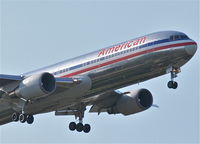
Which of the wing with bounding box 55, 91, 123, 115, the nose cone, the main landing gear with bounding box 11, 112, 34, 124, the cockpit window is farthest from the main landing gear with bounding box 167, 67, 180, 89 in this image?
the main landing gear with bounding box 11, 112, 34, 124

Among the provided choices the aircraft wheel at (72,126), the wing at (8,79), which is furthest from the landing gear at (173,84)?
the aircraft wheel at (72,126)

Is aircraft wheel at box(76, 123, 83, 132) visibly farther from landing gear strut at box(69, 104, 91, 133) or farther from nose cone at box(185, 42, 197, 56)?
nose cone at box(185, 42, 197, 56)

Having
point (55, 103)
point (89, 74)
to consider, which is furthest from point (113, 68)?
point (55, 103)

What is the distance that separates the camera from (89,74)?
208 feet

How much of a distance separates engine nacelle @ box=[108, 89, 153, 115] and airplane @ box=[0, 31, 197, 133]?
15.5 ft

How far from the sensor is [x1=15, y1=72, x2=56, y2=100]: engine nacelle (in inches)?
2450

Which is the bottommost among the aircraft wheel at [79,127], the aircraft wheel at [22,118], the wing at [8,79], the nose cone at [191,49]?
the aircraft wheel at [22,118]

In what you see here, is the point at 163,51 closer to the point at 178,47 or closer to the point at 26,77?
the point at 178,47

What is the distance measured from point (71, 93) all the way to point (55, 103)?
206 cm

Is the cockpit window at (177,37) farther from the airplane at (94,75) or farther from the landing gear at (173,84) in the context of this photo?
the landing gear at (173,84)

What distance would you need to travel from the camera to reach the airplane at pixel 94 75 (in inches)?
2422

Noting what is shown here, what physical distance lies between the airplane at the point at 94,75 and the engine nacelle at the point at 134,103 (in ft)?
15.5

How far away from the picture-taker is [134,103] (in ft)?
Result: 234

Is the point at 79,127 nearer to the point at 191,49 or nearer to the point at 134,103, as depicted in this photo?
the point at 134,103
